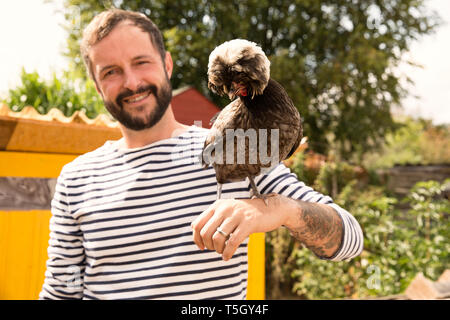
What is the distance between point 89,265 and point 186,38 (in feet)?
6.54

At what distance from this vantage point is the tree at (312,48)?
1707 millimetres

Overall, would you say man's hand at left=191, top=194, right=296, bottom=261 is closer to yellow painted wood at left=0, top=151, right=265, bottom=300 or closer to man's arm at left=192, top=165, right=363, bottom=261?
man's arm at left=192, top=165, right=363, bottom=261

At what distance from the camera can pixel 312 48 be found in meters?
3.20

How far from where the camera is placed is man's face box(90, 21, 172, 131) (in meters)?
0.76

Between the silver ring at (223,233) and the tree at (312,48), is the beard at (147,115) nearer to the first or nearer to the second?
the tree at (312,48)

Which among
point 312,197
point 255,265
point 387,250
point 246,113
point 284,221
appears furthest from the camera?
point 387,250

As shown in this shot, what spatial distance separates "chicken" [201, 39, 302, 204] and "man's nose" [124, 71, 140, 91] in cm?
37

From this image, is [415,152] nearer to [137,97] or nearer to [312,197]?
[312,197]

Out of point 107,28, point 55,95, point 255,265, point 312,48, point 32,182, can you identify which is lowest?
point 255,265

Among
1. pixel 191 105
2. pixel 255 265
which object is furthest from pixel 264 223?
pixel 255 265

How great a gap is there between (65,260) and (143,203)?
0.32 m

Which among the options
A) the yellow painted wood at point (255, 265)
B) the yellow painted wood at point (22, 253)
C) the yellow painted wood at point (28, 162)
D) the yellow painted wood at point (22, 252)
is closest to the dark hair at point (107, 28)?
the yellow painted wood at point (28, 162)

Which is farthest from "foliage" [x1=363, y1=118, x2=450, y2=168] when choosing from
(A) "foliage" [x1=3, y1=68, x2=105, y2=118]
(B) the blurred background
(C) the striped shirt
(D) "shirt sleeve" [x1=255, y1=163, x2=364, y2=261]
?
(A) "foliage" [x1=3, y1=68, x2=105, y2=118]

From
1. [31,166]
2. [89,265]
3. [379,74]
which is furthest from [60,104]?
[379,74]
